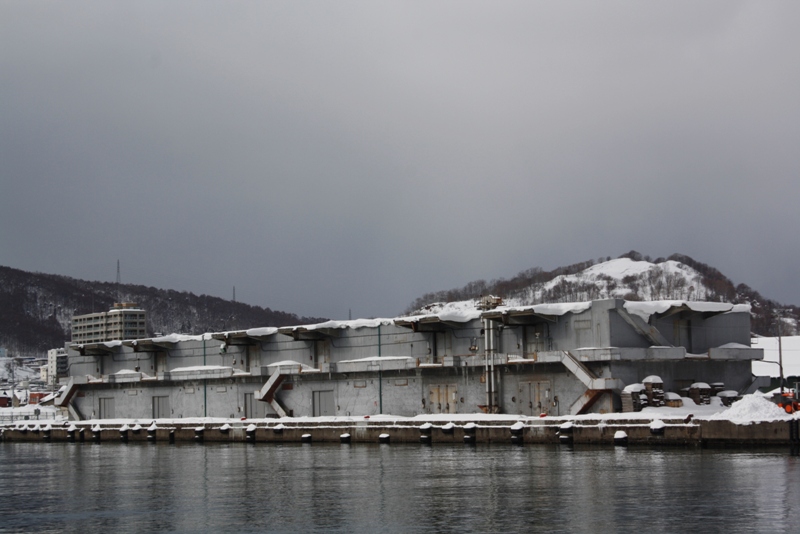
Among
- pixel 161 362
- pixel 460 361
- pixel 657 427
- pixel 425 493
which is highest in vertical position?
pixel 161 362

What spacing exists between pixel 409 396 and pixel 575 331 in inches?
527

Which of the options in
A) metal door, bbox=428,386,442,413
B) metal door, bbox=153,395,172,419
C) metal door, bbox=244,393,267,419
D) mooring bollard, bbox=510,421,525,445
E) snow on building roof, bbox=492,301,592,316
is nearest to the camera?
mooring bollard, bbox=510,421,525,445

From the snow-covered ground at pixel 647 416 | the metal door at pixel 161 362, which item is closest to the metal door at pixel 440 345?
the snow-covered ground at pixel 647 416

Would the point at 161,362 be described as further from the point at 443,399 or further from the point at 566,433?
the point at 566,433

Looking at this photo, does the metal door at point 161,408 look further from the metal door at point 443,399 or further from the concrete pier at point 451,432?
the metal door at point 443,399

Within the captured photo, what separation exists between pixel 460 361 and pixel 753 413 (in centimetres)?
2398

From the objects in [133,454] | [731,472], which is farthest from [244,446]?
[731,472]

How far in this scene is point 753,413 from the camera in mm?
49656

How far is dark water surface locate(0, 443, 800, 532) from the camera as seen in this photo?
28.3m

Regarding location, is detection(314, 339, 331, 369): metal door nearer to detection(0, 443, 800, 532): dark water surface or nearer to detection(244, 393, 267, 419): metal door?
detection(244, 393, 267, 419): metal door

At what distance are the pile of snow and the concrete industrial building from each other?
39.8ft

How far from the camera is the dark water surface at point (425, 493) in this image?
2827 cm

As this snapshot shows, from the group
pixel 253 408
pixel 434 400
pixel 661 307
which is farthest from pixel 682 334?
pixel 253 408

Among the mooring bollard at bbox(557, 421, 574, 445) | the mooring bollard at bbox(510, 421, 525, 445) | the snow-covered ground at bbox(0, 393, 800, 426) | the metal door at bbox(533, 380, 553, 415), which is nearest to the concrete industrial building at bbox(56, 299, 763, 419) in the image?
the metal door at bbox(533, 380, 553, 415)
